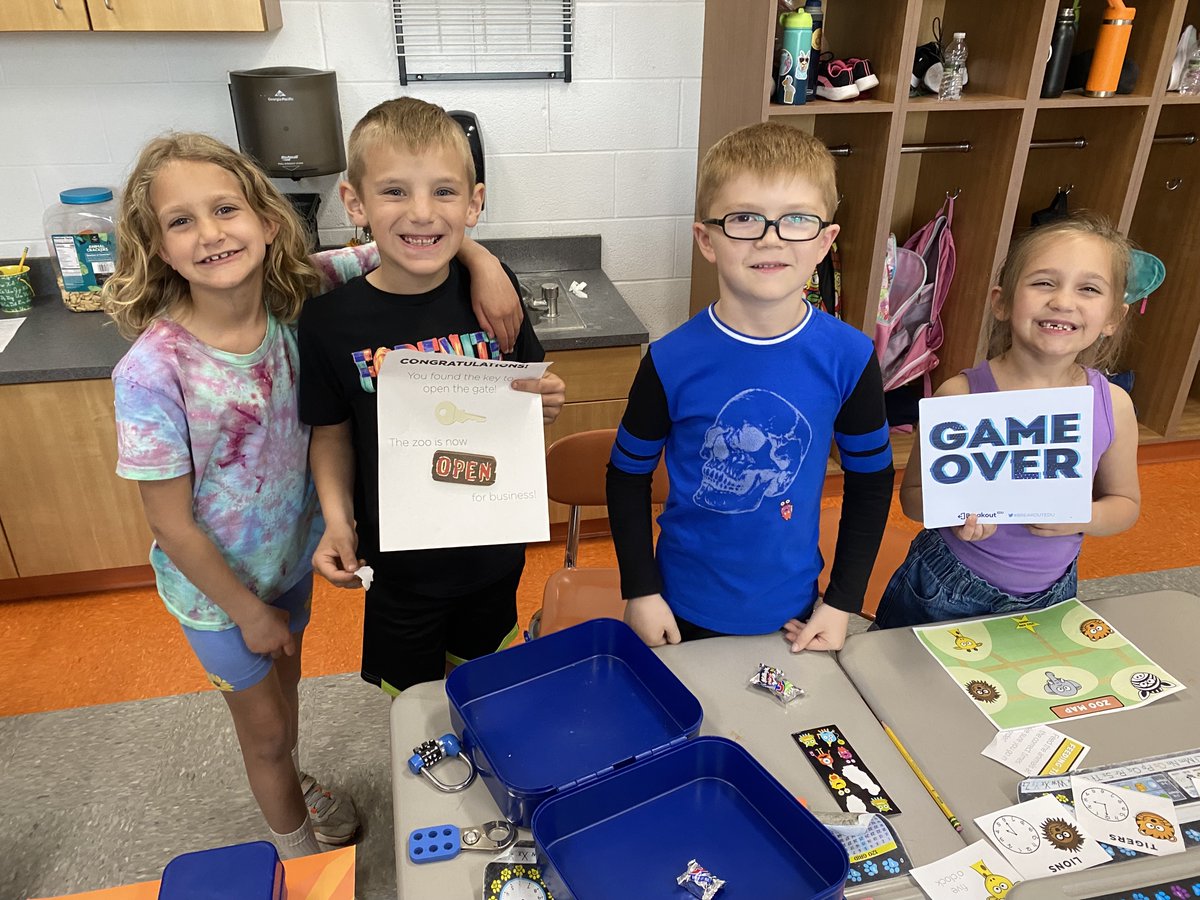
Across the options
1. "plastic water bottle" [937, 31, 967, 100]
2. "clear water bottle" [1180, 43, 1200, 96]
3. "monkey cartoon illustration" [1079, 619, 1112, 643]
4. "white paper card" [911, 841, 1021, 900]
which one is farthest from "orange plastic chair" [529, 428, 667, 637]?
"clear water bottle" [1180, 43, 1200, 96]

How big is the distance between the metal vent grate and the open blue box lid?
6.25 ft

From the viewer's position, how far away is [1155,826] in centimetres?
94

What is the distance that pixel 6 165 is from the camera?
2.36m

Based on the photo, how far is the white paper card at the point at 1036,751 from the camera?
102cm

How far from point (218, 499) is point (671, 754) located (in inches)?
29.7

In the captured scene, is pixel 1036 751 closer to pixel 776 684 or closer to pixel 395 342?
pixel 776 684

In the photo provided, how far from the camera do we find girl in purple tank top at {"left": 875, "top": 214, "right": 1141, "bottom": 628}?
4.12ft

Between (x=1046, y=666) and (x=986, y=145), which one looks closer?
(x=1046, y=666)

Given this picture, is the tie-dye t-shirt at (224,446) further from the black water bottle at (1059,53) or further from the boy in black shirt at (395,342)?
the black water bottle at (1059,53)

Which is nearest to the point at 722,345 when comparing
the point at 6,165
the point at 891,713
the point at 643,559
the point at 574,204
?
the point at 643,559

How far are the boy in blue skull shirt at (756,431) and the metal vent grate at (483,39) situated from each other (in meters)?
1.52

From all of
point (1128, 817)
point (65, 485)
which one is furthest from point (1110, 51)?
point (65, 485)

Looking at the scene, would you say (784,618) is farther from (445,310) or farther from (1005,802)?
(445,310)

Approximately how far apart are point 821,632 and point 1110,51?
222 cm
